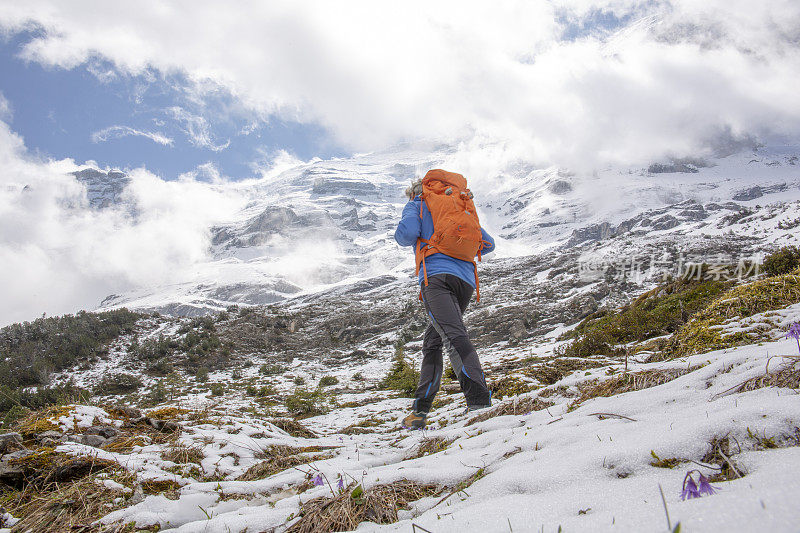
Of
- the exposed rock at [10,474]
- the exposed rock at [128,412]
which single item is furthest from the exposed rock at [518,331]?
the exposed rock at [10,474]

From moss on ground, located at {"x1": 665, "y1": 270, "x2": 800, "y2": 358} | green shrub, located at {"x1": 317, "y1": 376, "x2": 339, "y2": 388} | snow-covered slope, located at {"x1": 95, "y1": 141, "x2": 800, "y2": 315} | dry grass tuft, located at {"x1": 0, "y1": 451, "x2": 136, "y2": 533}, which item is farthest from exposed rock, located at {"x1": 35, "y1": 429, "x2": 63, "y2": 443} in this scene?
snow-covered slope, located at {"x1": 95, "y1": 141, "x2": 800, "y2": 315}

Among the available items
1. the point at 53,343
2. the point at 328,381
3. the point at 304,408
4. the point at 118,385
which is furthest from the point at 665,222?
the point at 53,343

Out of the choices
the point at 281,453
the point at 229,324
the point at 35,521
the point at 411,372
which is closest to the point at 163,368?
the point at 229,324

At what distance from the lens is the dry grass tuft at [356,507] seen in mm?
1529

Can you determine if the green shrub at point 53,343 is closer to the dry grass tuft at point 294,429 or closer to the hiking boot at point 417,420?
Result: the dry grass tuft at point 294,429

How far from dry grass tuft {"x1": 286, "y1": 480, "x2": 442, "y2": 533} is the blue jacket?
98.6 inches

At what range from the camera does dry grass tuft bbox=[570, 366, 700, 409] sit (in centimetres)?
264

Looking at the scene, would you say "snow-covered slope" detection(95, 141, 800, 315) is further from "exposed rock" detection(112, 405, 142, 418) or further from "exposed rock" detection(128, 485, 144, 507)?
"exposed rock" detection(128, 485, 144, 507)

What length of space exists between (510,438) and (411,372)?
494 centimetres

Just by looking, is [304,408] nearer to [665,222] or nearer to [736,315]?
[736,315]

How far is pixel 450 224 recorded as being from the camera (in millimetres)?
3998

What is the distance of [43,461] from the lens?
2.43m

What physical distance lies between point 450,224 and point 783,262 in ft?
21.2

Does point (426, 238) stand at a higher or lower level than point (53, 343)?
lower
